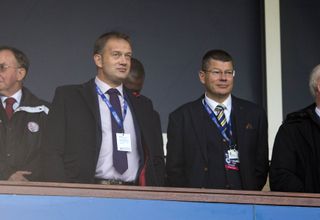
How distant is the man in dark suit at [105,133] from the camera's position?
17.9ft

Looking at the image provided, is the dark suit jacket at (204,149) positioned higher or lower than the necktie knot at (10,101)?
lower

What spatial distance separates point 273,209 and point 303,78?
315 centimetres

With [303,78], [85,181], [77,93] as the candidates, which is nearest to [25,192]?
[85,181]

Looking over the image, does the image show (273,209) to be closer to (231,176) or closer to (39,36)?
(231,176)

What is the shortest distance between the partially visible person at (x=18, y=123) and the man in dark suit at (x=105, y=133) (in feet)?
1.04

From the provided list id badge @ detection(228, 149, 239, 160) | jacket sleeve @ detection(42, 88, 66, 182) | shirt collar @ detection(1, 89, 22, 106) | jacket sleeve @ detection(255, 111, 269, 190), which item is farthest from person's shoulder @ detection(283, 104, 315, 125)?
shirt collar @ detection(1, 89, 22, 106)

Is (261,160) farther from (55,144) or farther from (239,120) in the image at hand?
(55,144)

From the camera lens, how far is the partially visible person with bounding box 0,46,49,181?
5.77 m

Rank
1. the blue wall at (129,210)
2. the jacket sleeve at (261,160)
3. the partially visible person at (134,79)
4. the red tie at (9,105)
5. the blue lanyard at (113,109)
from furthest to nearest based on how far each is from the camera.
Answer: the partially visible person at (134,79)
the red tie at (9,105)
the jacket sleeve at (261,160)
the blue lanyard at (113,109)
the blue wall at (129,210)

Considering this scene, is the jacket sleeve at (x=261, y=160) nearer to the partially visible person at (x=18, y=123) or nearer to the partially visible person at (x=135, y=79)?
the partially visible person at (x=135, y=79)

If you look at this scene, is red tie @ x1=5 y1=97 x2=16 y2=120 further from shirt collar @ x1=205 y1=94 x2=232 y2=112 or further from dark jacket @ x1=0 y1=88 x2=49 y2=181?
shirt collar @ x1=205 y1=94 x2=232 y2=112

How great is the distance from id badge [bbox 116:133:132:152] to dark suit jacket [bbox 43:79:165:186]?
108 mm

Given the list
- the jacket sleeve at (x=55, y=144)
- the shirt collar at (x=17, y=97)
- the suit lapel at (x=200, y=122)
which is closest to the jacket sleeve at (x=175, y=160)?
the suit lapel at (x=200, y=122)

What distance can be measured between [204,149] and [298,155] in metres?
0.64
